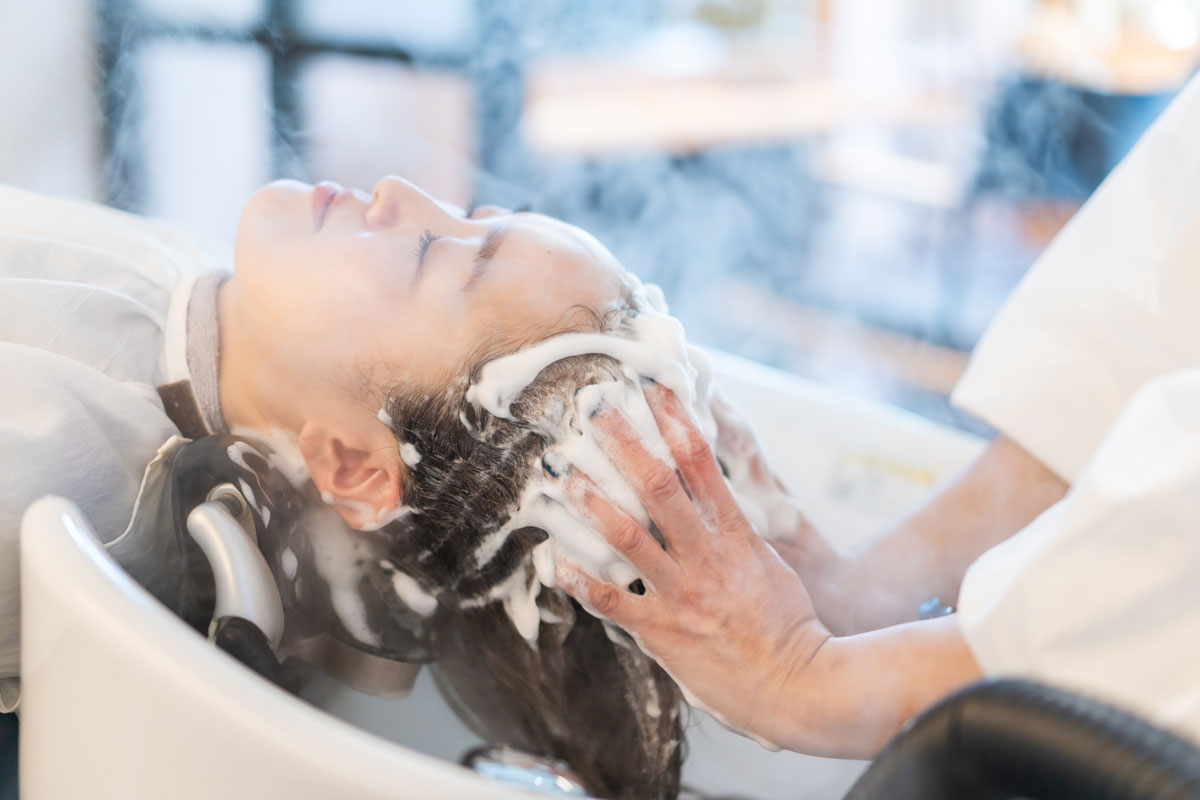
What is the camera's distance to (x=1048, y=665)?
0.64 metres

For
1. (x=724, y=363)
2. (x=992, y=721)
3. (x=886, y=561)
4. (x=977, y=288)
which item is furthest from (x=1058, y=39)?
(x=992, y=721)

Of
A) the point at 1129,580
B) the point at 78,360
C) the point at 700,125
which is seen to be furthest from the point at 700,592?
the point at 700,125

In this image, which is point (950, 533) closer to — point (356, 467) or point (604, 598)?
point (604, 598)

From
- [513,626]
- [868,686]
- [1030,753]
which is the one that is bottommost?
[513,626]

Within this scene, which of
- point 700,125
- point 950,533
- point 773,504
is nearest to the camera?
point 773,504

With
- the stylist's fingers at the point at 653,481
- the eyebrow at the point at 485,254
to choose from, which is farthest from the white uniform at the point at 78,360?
the stylist's fingers at the point at 653,481

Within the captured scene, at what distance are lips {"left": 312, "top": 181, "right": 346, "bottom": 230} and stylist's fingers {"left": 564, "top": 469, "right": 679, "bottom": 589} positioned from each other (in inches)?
15.3

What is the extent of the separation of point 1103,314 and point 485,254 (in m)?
0.64

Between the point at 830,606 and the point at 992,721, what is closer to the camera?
the point at 992,721

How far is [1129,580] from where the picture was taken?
62cm

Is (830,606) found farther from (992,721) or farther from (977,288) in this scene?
(977,288)

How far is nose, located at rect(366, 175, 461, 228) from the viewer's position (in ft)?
3.05

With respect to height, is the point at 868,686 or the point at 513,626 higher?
the point at 868,686

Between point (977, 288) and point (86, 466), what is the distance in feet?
10.3
